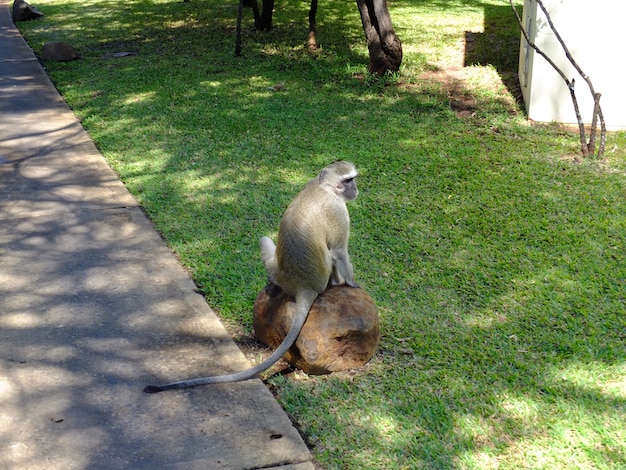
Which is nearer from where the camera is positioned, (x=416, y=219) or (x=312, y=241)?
(x=312, y=241)

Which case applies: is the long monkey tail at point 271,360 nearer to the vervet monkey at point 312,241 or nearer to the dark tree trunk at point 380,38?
the vervet monkey at point 312,241

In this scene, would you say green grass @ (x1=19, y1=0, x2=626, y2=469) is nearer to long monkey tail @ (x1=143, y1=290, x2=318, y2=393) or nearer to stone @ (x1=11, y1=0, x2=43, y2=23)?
long monkey tail @ (x1=143, y1=290, x2=318, y2=393)

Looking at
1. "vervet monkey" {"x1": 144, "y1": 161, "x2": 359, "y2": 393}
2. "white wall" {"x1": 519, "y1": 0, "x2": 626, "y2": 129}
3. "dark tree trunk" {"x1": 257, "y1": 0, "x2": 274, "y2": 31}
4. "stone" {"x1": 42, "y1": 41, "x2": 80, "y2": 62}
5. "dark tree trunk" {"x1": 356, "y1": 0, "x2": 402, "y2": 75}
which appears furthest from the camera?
"dark tree trunk" {"x1": 257, "y1": 0, "x2": 274, "y2": 31}

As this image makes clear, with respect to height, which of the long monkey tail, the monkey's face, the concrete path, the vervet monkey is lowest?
the concrete path

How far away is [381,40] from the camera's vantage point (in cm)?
922

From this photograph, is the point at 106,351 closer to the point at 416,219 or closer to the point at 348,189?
the point at 348,189

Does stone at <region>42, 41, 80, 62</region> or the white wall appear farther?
stone at <region>42, 41, 80, 62</region>

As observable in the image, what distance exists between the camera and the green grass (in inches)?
147

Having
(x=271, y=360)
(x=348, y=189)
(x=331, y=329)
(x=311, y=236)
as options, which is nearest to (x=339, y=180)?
(x=348, y=189)

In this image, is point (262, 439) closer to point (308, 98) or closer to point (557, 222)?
point (557, 222)

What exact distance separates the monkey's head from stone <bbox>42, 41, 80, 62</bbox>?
8221 mm

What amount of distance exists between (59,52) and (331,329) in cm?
867

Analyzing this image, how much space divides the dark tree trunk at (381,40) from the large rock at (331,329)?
570cm

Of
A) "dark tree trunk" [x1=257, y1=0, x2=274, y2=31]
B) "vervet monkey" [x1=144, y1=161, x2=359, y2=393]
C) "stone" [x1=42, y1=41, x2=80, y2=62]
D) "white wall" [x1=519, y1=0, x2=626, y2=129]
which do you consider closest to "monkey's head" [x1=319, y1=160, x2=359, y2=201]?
"vervet monkey" [x1=144, y1=161, x2=359, y2=393]
